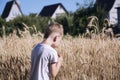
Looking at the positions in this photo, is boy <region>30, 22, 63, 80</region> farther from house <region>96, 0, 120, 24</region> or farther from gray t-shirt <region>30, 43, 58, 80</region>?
house <region>96, 0, 120, 24</region>

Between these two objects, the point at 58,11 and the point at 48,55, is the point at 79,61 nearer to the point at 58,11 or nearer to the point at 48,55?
the point at 48,55

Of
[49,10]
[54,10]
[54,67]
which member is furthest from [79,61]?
[49,10]

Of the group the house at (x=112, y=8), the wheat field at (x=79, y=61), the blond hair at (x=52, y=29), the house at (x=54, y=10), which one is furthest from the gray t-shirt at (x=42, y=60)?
the house at (x=54, y=10)

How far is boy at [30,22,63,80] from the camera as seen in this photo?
480cm

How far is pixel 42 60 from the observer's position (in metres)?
4.86

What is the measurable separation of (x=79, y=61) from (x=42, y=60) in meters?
1.31

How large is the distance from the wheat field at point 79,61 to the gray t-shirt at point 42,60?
3.00 ft

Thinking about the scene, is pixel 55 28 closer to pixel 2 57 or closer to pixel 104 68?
pixel 104 68

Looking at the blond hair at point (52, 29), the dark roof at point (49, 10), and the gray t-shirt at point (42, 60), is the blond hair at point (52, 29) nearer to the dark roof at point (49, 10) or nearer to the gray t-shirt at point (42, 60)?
the gray t-shirt at point (42, 60)

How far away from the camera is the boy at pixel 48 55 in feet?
15.7

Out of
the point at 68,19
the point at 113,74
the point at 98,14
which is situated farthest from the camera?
the point at 68,19

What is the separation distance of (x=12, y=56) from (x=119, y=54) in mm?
1723

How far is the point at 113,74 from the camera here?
5.88 meters

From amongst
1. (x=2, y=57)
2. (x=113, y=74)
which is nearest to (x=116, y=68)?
(x=113, y=74)
